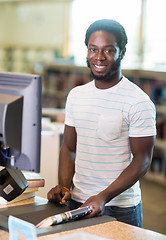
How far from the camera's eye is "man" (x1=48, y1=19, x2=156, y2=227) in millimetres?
1826

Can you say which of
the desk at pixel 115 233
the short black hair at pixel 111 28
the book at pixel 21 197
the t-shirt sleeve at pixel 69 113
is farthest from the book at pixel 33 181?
the short black hair at pixel 111 28

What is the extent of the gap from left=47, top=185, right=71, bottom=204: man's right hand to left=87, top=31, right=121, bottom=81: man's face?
0.51 meters

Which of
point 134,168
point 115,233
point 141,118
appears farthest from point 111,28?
point 115,233

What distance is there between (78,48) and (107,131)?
7.30 meters

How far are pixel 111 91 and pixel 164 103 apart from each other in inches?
159

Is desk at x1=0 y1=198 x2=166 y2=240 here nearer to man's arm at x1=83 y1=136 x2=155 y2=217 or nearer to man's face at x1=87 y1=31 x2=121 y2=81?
man's arm at x1=83 y1=136 x2=155 y2=217

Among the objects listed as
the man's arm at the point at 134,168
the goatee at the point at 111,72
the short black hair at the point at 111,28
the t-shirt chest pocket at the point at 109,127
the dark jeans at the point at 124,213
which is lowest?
the dark jeans at the point at 124,213

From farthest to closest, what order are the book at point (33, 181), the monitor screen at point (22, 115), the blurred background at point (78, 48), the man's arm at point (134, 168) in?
the blurred background at point (78, 48) < the book at point (33, 181) < the man's arm at point (134, 168) < the monitor screen at point (22, 115)

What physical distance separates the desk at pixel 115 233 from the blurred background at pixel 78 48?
2500 millimetres

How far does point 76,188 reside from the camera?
6.52ft

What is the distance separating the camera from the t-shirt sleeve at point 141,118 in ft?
5.95

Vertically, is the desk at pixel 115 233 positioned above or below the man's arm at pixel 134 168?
below

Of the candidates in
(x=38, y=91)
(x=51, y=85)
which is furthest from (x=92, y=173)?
(x=51, y=85)

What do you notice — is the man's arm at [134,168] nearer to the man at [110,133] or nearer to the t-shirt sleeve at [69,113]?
the man at [110,133]
